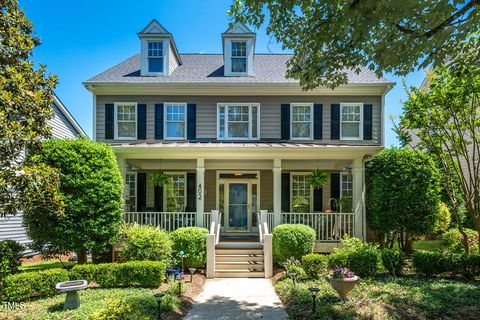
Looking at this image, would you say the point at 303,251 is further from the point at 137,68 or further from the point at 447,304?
the point at 137,68

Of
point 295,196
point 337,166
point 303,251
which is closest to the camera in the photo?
point 303,251

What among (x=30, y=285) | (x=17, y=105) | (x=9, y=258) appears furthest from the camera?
(x=9, y=258)

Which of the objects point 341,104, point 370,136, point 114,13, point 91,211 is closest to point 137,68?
point 114,13

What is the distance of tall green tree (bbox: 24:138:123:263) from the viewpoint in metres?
8.51

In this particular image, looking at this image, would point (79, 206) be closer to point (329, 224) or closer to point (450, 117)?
point (329, 224)

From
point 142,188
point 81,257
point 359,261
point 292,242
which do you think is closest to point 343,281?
point 359,261

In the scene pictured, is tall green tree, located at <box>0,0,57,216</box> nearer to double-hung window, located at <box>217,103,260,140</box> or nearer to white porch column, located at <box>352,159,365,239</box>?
double-hung window, located at <box>217,103,260,140</box>

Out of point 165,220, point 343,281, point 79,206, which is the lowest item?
point 343,281

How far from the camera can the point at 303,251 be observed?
10.1 meters

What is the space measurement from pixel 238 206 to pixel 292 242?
4443 millimetres

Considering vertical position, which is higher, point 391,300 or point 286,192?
point 286,192

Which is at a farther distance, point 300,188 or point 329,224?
point 300,188

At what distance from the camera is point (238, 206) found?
14133mm

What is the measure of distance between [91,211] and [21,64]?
4.00 meters
